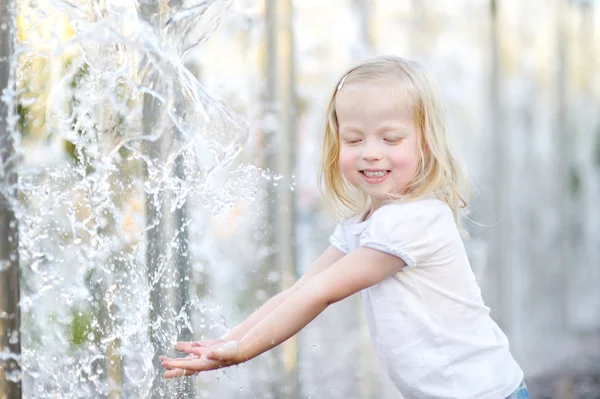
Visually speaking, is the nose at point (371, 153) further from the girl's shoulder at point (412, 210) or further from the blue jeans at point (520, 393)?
the blue jeans at point (520, 393)

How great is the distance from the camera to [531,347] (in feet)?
17.6

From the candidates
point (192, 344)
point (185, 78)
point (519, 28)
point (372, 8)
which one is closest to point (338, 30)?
point (372, 8)

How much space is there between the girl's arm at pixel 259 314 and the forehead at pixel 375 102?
0.97 ft

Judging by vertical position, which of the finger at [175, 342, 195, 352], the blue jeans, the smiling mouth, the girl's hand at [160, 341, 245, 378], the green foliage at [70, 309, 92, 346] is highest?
the smiling mouth

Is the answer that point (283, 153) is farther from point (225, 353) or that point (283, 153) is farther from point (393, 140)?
point (225, 353)

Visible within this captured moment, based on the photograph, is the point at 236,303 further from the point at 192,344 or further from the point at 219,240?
the point at 192,344

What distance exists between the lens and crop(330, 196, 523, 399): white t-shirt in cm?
158

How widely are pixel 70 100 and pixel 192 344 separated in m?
1.95

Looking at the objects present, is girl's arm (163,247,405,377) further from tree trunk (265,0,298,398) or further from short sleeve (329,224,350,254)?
tree trunk (265,0,298,398)

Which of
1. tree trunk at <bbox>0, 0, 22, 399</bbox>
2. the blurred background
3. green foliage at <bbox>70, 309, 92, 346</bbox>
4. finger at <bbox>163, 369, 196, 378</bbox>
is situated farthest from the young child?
green foliage at <bbox>70, 309, 92, 346</bbox>

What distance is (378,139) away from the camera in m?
1.67

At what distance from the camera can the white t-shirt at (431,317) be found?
158 centimetres

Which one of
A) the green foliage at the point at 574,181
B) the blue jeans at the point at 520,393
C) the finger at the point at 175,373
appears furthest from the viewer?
the green foliage at the point at 574,181

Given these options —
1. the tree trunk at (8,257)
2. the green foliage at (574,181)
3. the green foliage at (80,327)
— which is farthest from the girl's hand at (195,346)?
the green foliage at (574,181)
